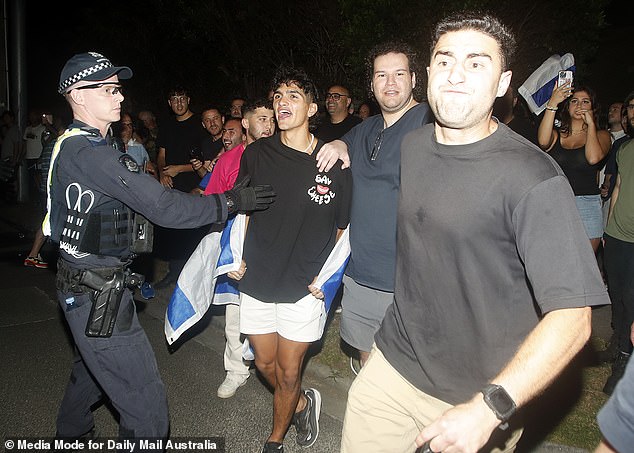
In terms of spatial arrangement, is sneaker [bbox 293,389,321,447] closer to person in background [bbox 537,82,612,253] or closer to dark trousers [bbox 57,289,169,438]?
dark trousers [bbox 57,289,169,438]

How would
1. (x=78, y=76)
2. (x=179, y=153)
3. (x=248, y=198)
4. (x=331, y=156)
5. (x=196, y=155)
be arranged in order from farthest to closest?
(x=179, y=153) < (x=196, y=155) < (x=331, y=156) < (x=248, y=198) < (x=78, y=76)

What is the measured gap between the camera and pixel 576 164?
504 cm

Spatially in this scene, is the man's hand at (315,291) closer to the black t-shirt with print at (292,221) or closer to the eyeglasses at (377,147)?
the black t-shirt with print at (292,221)

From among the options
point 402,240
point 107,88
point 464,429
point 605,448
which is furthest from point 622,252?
point 107,88

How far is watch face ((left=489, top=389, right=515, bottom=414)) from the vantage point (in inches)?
67.5

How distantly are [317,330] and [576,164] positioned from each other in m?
2.87

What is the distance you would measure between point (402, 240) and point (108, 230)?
1531 millimetres

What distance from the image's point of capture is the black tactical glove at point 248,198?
328 cm

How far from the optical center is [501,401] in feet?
5.65

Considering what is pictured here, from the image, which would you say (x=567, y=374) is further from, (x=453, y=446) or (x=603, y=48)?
(x=603, y=48)

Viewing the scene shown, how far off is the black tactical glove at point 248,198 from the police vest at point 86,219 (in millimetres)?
543

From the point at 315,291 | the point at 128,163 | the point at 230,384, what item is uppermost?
the point at 128,163

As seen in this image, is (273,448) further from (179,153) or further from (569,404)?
(179,153)

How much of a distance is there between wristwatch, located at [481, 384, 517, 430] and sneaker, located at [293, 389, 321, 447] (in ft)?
7.93
